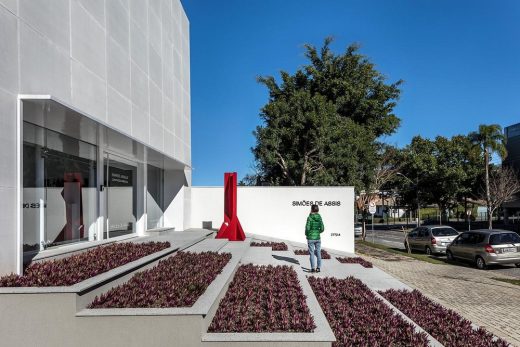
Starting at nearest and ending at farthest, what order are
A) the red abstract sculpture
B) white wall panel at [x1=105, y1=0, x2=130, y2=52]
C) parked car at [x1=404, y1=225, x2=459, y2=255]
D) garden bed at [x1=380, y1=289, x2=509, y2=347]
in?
garden bed at [x1=380, y1=289, x2=509, y2=347], white wall panel at [x1=105, y1=0, x2=130, y2=52], the red abstract sculpture, parked car at [x1=404, y1=225, x2=459, y2=255]

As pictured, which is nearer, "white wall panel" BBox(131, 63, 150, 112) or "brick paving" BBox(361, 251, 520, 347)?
"brick paving" BBox(361, 251, 520, 347)

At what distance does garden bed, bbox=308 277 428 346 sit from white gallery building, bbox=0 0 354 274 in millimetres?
4514

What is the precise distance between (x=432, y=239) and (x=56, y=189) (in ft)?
59.1

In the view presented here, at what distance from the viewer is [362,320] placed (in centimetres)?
570

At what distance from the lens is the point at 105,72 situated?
8859 mm

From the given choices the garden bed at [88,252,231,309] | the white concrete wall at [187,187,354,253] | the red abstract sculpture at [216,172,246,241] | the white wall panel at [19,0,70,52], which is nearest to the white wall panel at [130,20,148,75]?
the white wall panel at [19,0,70,52]

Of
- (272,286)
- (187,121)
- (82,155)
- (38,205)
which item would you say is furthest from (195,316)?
(187,121)

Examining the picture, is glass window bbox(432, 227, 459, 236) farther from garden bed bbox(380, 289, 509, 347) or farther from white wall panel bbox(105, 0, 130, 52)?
white wall panel bbox(105, 0, 130, 52)

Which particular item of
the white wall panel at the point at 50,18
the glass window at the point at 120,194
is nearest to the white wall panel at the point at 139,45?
the glass window at the point at 120,194

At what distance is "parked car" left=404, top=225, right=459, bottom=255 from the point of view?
2014cm

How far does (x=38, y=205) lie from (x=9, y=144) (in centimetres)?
240

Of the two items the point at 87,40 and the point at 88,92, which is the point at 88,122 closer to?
the point at 88,92

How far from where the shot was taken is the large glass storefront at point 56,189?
709 centimetres

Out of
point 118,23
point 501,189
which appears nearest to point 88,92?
point 118,23
